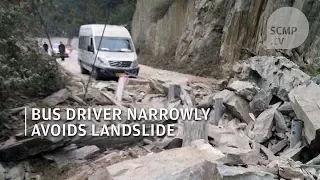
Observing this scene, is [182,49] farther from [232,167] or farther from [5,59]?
[232,167]

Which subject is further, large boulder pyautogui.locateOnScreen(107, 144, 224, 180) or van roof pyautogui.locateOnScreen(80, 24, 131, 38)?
van roof pyautogui.locateOnScreen(80, 24, 131, 38)

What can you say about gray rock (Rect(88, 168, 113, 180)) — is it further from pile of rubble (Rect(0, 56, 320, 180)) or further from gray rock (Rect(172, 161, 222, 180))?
gray rock (Rect(172, 161, 222, 180))

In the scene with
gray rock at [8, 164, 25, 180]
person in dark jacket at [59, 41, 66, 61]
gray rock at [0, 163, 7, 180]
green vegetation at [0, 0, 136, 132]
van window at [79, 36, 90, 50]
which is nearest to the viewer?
gray rock at [0, 163, 7, 180]

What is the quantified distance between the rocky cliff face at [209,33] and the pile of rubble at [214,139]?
2.31 meters

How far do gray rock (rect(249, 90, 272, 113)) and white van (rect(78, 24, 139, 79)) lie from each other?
4.43 metres

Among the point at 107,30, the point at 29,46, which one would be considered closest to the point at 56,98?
the point at 29,46

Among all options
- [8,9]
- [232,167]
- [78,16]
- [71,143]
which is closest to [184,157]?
[232,167]

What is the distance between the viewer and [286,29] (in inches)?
395

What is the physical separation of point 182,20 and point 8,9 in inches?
483

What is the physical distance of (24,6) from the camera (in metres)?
6.15

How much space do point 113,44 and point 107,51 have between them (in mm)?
352

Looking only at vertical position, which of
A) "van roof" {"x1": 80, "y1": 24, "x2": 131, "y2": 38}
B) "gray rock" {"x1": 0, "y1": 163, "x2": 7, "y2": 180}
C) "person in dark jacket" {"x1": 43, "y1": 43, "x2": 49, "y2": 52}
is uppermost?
"van roof" {"x1": 80, "y1": 24, "x2": 131, "y2": 38}

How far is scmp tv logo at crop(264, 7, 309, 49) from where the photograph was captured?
9727mm

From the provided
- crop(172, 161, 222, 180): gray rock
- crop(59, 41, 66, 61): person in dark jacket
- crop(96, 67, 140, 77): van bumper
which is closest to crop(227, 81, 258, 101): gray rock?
crop(172, 161, 222, 180): gray rock
